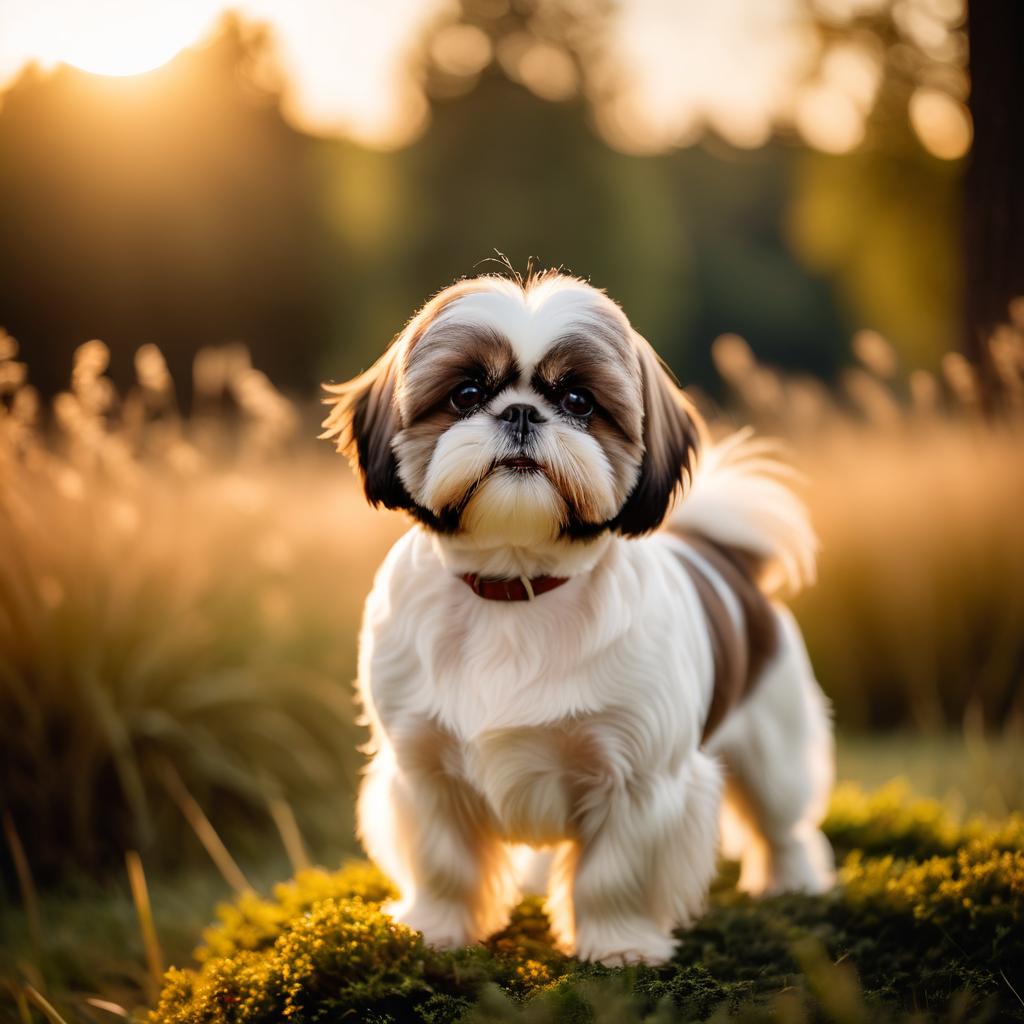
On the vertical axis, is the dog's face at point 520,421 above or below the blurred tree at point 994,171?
below

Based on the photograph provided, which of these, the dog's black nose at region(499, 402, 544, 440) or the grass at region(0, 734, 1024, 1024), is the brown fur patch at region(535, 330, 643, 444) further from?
the grass at region(0, 734, 1024, 1024)

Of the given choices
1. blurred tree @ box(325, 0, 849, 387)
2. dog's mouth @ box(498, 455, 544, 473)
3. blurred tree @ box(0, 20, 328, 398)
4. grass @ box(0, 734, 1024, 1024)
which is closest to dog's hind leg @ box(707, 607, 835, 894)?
grass @ box(0, 734, 1024, 1024)

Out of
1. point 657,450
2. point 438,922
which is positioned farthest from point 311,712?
point 657,450

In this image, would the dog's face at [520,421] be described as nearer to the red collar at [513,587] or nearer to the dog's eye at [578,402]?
the dog's eye at [578,402]

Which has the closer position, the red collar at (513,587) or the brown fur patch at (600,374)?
the brown fur patch at (600,374)

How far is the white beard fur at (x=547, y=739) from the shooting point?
2.61 m

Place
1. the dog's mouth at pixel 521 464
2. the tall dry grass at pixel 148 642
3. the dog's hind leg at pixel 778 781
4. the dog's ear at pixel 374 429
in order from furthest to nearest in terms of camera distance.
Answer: the tall dry grass at pixel 148 642 → the dog's hind leg at pixel 778 781 → the dog's ear at pixel 374 429 → the dog's mouth at pixel 521 464

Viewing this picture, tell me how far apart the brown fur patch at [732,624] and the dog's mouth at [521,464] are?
2.97ft

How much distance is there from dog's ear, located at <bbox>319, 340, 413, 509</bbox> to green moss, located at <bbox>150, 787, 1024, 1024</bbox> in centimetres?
106

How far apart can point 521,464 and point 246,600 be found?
3.33 metres

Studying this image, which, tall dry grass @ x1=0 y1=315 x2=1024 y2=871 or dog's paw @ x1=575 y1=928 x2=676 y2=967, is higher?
tall dry grass @ x1=0 y1=315 x2=1024 y2=871

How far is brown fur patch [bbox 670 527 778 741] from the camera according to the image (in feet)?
10.2

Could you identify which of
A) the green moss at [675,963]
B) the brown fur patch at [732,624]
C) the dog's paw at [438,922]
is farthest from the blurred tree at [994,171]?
the dog's paw at [438,922]

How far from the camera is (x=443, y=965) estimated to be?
8.54 ft
